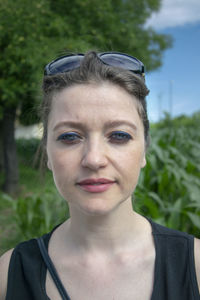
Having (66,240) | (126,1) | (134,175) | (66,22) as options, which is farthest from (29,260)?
(126,1)

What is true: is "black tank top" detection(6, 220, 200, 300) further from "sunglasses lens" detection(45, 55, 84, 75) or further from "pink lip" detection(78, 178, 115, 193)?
"sunglasses lens" detection(45, 55, 84, 75)

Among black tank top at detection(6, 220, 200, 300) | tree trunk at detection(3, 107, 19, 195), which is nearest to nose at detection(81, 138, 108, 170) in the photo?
black tank top at detection(6, 220, 200, 300)

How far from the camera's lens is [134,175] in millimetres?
1084

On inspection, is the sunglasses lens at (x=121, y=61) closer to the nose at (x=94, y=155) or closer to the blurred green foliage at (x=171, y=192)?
the nose at (x=94, y=155)

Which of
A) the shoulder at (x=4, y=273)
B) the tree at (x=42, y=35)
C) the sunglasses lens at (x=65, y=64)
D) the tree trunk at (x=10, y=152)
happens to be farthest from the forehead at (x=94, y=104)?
the tree trunk at (x=10, y=152)

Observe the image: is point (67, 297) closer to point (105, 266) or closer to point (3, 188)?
point (105, 266)

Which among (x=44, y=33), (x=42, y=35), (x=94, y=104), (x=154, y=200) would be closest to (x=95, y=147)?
(x=94, y=104)

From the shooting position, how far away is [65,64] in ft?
3.90

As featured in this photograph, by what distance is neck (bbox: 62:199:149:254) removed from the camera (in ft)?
3.86

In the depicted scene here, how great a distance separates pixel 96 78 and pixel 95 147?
263mm

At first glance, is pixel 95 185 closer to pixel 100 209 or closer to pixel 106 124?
pixel 100 209

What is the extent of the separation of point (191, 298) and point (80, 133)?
0.70 meters

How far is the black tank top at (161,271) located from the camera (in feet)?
3.46

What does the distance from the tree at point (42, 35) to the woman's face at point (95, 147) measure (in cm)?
391
